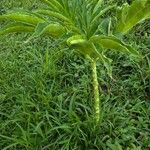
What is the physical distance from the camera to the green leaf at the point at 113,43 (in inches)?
103

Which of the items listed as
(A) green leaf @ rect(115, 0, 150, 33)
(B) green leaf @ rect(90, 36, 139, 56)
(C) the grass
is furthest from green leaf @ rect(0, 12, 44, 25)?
(C) the grass

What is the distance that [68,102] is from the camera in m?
3.88

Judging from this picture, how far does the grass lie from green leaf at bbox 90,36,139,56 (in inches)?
34.7

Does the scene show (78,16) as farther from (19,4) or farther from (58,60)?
(19,4)

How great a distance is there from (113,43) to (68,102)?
132 centimetres

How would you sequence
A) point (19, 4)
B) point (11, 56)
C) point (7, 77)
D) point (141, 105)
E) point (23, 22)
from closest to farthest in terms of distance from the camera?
point (23, 22) → point (141, 105) → point (7, 77) → point (11, 56) → point (19, 4)

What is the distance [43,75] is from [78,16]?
4.56ft

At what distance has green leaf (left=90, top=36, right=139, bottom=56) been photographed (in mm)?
2604

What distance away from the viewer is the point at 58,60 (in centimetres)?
456

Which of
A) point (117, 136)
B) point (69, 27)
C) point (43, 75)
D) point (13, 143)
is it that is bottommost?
point (117, 136)

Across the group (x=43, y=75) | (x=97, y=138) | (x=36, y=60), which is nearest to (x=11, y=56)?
(x=36, y=60)

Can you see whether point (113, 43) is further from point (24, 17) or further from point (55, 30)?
point (24, 17)

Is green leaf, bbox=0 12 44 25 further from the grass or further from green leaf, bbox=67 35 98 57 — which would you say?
the grass

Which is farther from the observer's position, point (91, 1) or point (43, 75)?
point (43, 75)
